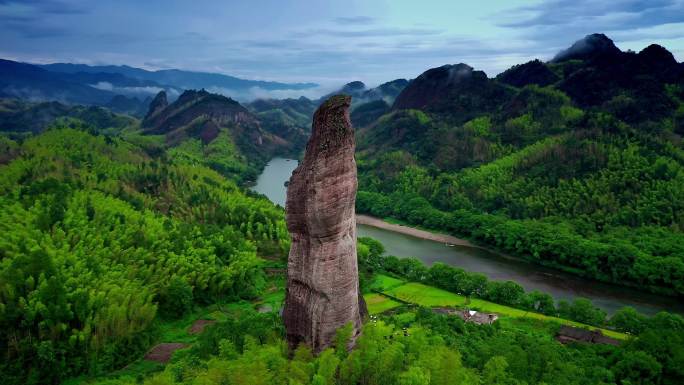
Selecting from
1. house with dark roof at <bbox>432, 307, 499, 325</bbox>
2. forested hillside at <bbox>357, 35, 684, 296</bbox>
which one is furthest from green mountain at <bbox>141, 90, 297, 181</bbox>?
house with dark roof at <bbox>432, 307, 499, 325</bbox>

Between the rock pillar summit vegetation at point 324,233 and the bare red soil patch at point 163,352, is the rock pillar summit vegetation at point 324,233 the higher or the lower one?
the higher one

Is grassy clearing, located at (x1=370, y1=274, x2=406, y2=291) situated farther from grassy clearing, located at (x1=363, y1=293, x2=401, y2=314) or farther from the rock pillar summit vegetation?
the rock pillar summit vegetation

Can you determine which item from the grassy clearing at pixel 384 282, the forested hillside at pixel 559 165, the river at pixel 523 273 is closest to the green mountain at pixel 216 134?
the forested hillside at pixel 559 165

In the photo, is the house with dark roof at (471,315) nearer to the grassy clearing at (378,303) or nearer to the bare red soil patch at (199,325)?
the grassy clearing at (378,303)

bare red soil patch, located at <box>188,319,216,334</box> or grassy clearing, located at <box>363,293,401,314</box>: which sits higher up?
grassy clearing, located at <box>363,293,401,314</box>

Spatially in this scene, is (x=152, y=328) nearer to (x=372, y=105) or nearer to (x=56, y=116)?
(x=372, y=105)

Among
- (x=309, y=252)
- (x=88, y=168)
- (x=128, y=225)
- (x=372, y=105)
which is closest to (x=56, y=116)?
(x=372, y=105)
